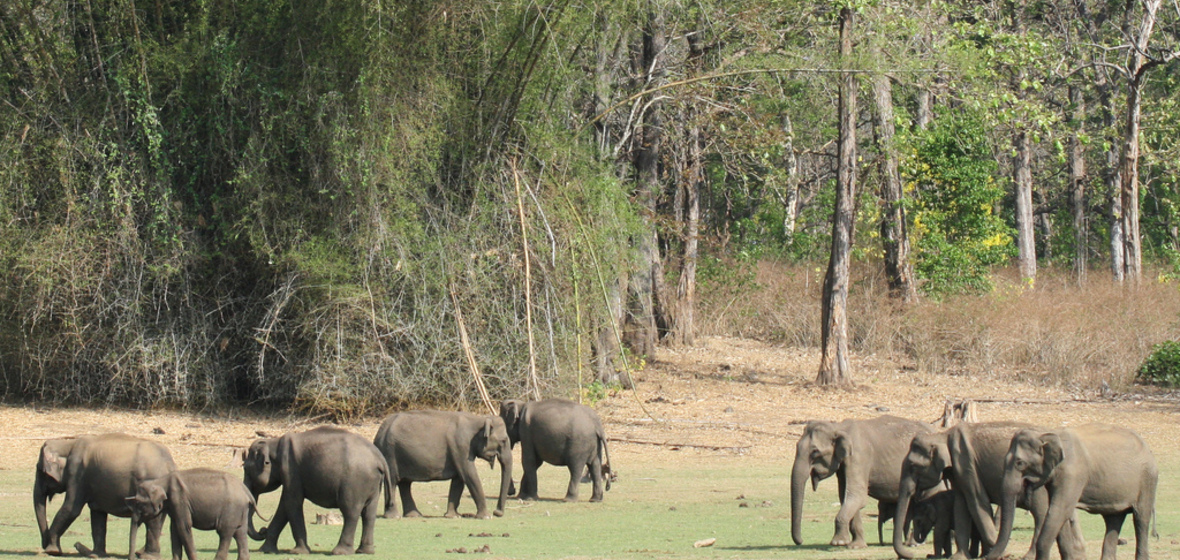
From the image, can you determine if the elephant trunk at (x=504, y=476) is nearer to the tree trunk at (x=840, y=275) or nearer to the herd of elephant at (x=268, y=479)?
the herd of elephant at (x=268, y=479)

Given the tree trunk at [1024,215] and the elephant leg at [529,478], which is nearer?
the elephant leg at [529,478]

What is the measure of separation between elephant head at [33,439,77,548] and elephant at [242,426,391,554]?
130cm

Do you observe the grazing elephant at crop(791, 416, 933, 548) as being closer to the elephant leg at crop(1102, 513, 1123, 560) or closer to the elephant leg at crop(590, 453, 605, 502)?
the elephant leg at crop(1102, 513, 1123, 560)

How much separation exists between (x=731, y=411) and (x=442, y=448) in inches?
388

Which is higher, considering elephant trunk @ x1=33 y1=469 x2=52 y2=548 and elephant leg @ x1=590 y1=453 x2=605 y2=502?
elephant trunk @ x1=33 y1=469 x2=52 y2=548

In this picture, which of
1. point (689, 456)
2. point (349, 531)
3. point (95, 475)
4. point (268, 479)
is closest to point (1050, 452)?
point (349, 531)

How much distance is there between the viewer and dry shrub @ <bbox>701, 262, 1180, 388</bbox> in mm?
24875

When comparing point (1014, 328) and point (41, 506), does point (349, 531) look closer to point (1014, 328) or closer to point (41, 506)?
point (41, 506)

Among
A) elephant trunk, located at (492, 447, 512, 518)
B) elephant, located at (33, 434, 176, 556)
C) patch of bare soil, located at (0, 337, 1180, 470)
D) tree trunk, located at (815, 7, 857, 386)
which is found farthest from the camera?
tree trunk, located at (815, 7, 857, 386)

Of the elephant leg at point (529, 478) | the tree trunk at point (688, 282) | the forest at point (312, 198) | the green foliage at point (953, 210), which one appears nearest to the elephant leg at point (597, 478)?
the elephant leg at point (529, 478)

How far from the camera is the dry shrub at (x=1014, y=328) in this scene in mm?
24875

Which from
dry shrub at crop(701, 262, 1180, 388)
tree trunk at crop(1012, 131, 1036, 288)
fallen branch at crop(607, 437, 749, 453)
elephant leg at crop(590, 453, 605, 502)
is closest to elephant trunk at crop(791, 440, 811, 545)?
elephant leg at crop(590, 453, 605, 502)

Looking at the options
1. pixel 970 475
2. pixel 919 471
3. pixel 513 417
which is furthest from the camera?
pixel 513 417

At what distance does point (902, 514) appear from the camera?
31.4ft
